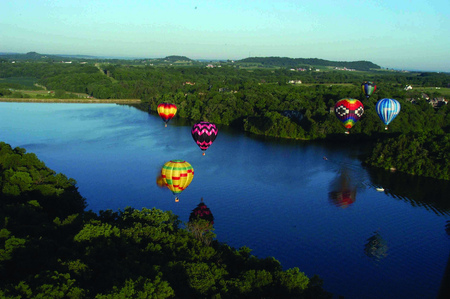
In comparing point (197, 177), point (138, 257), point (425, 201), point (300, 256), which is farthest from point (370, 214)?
point (138, 257)

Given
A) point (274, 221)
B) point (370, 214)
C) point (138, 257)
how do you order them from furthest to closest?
point (370, 214) → point (274, 221) → point (138, 257)

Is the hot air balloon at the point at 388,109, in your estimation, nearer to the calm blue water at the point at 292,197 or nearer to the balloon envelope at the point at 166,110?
the calm blue water at the point at 292,197

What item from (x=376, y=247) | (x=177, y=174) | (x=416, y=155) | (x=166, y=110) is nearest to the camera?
(x=376, y=247)

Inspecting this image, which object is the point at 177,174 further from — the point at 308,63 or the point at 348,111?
the point at 308,63

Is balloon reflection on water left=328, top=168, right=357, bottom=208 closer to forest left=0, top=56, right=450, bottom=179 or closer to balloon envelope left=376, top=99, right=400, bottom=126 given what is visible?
forest left=0, top=56, right=450, bottom=179

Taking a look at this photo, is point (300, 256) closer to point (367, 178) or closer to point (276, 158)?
point (367, 178)

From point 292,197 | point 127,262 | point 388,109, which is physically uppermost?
point 388,109

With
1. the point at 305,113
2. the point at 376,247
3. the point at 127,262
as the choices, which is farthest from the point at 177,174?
the point at 305,113
